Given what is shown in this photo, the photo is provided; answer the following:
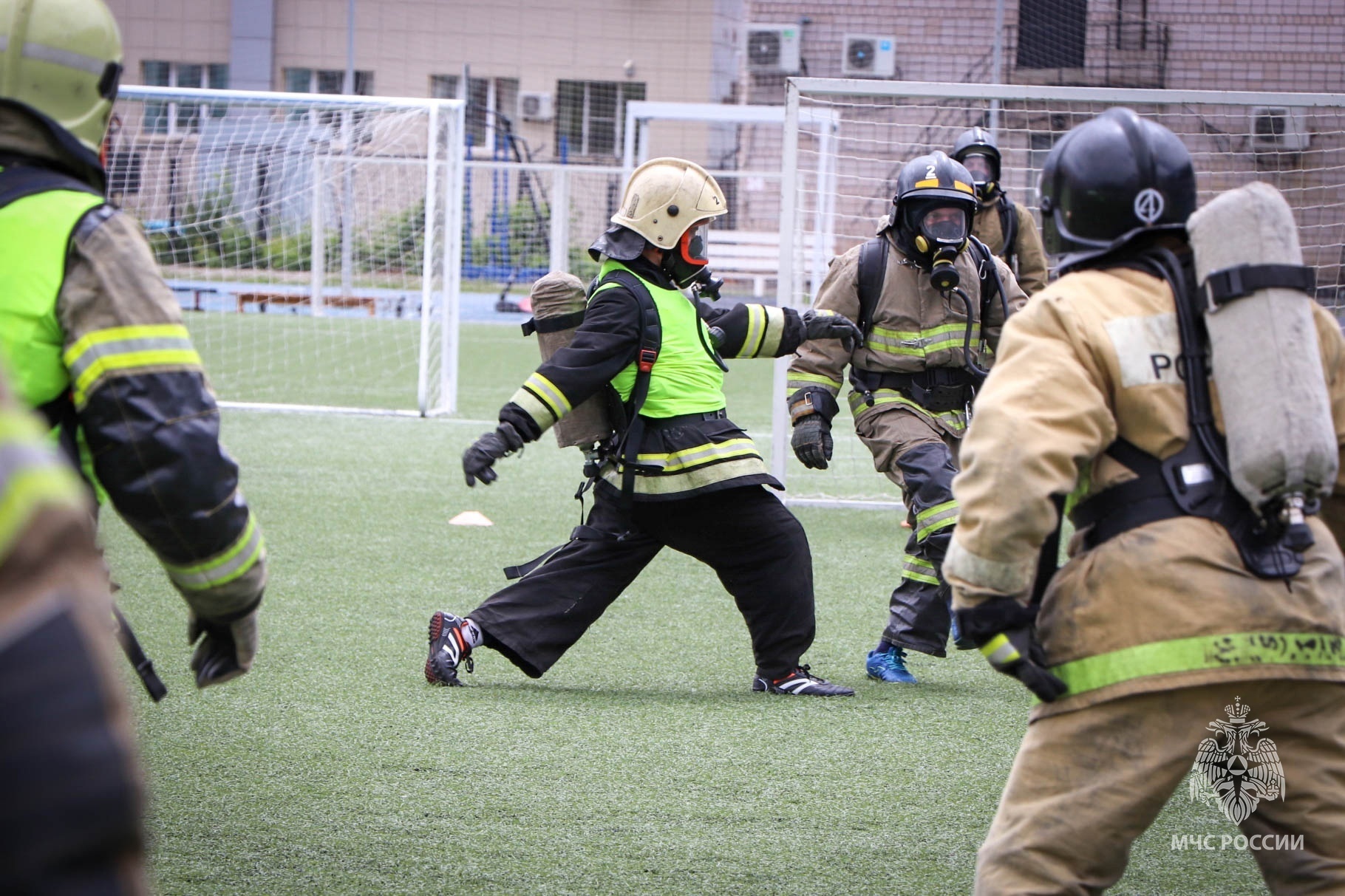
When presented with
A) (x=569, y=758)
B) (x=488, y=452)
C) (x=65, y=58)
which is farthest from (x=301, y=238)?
(x=65, y=58)

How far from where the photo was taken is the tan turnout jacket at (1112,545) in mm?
2350

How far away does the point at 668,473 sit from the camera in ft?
16.5

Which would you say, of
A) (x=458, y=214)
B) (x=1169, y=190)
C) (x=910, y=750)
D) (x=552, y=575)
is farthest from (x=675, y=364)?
(x=458, y=214)

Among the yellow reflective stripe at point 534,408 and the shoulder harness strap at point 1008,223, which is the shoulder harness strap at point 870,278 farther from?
the shoulder harness strap at point 1008,223

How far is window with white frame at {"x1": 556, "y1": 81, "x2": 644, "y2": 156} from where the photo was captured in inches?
1201

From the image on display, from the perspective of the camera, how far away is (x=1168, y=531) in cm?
242

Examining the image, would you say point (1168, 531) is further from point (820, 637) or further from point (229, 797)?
point (820, 637)

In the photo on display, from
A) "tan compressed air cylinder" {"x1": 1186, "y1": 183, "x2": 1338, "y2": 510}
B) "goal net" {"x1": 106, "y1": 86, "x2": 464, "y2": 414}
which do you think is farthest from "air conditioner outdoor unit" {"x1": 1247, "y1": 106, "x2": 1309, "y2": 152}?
"tan compressed air cylinder" {"x1": 1186, "y1": 183, "x2": 1338, "y2": 510}

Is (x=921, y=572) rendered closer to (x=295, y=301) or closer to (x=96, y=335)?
(x=96, y=335)

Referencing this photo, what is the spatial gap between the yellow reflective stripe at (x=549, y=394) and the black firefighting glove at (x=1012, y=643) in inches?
96.9

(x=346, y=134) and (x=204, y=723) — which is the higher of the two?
(x=346, y=134)

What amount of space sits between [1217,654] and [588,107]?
1157 inches

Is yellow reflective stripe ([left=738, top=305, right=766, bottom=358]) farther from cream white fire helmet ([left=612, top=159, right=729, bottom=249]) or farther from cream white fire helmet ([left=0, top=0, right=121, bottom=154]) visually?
cream white fire helmet ([left=0, top=0, right=121, bottom=154])

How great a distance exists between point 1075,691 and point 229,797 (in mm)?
2502
